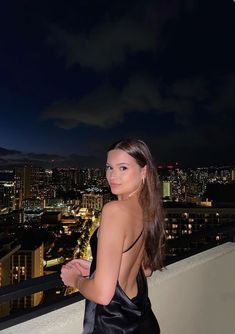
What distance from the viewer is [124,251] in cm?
96

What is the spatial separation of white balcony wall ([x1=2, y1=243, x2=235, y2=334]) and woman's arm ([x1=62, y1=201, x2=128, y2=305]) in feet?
1.38

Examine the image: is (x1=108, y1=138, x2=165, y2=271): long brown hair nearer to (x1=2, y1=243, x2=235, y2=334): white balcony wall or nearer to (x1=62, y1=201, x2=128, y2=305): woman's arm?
(x1=62, y1=201, x2=128, y2=305): woman's arm

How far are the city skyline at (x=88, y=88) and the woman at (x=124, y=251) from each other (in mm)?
20041

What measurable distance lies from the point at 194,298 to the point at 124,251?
1.19 meters

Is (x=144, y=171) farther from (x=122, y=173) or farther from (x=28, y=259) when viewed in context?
(x=28, y=259)

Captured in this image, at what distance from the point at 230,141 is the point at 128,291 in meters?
14.9

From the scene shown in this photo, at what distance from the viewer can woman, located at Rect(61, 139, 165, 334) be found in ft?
3.03

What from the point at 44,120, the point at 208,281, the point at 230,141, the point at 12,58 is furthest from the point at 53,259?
the point at 44,120

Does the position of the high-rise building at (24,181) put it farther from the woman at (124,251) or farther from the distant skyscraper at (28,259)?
the woman at (124,251)

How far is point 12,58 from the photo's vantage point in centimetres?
3788

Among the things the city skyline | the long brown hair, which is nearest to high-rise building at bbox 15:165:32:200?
the city skyline

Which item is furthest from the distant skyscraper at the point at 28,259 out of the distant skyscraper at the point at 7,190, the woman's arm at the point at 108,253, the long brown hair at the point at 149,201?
the woman's arm at the point at 108,253

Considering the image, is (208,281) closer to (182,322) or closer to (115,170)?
(182,322)

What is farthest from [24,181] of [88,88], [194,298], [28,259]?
[194,298]
